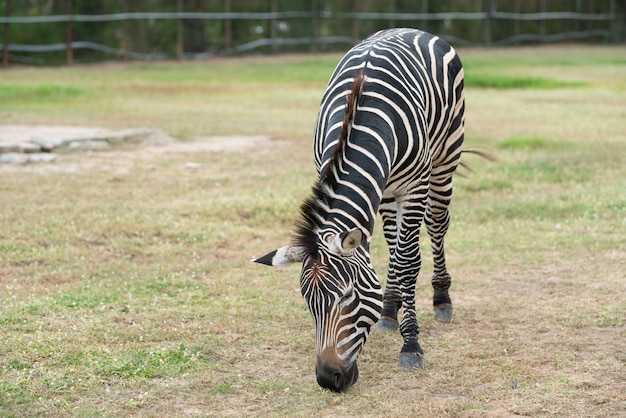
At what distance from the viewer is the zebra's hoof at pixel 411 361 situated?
17.5ft

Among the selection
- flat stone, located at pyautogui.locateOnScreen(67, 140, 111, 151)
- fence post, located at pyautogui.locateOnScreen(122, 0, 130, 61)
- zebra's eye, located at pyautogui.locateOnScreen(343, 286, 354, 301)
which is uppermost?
fence post, located at pyautogui.locateOnScreen(122, 0, 130, 61)

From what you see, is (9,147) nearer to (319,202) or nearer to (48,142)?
(48,142)

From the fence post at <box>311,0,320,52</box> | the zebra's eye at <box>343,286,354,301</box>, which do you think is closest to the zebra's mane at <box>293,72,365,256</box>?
the zebra's eye at <box>343,286,354,301</box>

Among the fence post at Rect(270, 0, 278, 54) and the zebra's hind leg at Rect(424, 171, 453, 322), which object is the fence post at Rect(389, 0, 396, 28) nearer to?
the fence post at Rect(270, 0, 278, 54)

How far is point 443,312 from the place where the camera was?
6398 millimetres

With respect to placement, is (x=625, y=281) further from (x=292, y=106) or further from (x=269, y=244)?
(x=292, y=106)

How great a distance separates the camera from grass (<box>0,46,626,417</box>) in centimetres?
493

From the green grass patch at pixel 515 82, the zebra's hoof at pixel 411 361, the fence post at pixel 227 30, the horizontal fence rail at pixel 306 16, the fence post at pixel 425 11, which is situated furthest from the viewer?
the fence post at pixel 425 11

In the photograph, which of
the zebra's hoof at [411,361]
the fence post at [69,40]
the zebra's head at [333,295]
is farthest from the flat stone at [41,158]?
the fence post at [69,40]

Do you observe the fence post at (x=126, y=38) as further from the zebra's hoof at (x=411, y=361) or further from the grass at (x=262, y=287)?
the zebra's hoof at (x=411, y=361)

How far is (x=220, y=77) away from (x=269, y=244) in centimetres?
1724

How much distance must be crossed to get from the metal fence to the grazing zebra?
22.2m

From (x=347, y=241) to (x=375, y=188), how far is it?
1.88 feet

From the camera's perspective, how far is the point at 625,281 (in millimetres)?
7254
